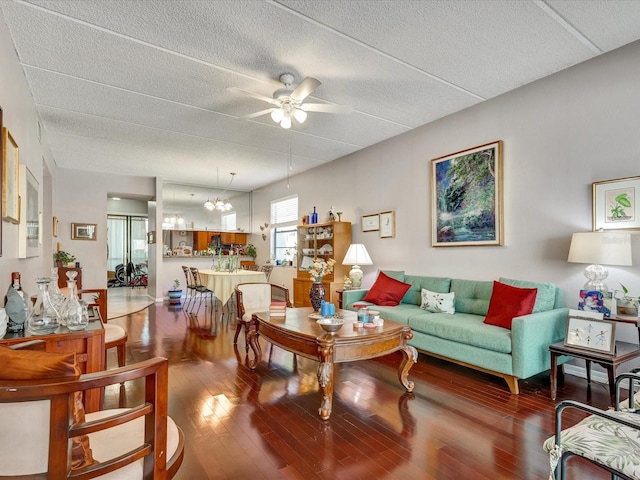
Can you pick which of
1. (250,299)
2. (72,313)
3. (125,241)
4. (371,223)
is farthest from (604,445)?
(125,241)

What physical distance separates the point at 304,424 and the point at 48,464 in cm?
172

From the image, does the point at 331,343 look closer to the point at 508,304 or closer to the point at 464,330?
the point at 464,330

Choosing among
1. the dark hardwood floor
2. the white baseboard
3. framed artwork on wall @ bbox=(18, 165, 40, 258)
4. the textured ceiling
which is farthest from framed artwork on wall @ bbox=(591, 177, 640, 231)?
framed artwork on wall @ bbox=(18, 165, 40, 258)

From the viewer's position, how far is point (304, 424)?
2.38 metres

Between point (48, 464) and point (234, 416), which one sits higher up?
point (48, 464)

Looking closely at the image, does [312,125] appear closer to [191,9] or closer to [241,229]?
[191,9]

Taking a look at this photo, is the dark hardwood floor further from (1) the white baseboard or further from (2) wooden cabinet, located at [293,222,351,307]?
(2) wooden cabinet, located at [293,222,351,307]

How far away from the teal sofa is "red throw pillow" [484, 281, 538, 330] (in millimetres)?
95

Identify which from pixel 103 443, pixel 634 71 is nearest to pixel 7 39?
pixel 103 443

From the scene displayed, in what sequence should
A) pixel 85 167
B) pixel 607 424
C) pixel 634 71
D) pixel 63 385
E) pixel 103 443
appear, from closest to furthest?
1. pixel 63 385
2. pixel 103 443
3. pixel 607 424
4. pixel 634 71
5. pixel 85 167

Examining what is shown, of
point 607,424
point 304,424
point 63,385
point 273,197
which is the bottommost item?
point 304,424

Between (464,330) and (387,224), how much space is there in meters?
2.45

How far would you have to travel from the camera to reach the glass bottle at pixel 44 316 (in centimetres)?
190

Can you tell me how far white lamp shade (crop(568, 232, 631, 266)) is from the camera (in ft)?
9.12
